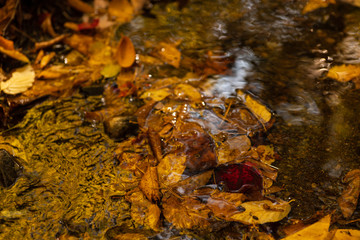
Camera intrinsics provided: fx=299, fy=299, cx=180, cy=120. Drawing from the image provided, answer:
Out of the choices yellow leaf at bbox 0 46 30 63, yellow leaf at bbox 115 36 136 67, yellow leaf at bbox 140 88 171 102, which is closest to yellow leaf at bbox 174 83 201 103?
yellow leaf at bbox 140 88 171 102

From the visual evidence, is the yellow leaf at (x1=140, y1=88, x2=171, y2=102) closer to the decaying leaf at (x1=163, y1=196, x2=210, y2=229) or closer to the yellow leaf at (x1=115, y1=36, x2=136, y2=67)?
the yellow leaf at (x1=115, y1=36, x2=136, y2=67)

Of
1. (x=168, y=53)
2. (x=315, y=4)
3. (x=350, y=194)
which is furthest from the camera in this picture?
(x=315, y=4)

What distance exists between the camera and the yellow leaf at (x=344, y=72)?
229cm

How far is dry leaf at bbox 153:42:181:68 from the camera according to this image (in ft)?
8.32

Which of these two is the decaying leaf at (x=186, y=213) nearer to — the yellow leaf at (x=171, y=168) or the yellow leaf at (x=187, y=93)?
the yellow leaf at (x=171, y=168)

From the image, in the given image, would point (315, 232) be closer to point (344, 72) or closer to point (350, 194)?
point (350, 194)

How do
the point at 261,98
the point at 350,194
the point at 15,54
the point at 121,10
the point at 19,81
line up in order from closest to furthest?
the point at 350,194 → the point at 261,98 → the point at 19,81 → the point at 15,54 → the point at 121,10

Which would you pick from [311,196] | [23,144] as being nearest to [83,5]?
[23,144]

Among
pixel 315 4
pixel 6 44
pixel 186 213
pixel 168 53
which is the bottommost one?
pixel 186 213

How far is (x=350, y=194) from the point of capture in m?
1.66

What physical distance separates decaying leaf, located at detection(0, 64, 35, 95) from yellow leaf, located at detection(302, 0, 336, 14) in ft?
8.30

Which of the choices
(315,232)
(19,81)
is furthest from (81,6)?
(315,232)

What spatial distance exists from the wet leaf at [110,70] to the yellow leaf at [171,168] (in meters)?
0.96

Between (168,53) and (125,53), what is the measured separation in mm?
369
